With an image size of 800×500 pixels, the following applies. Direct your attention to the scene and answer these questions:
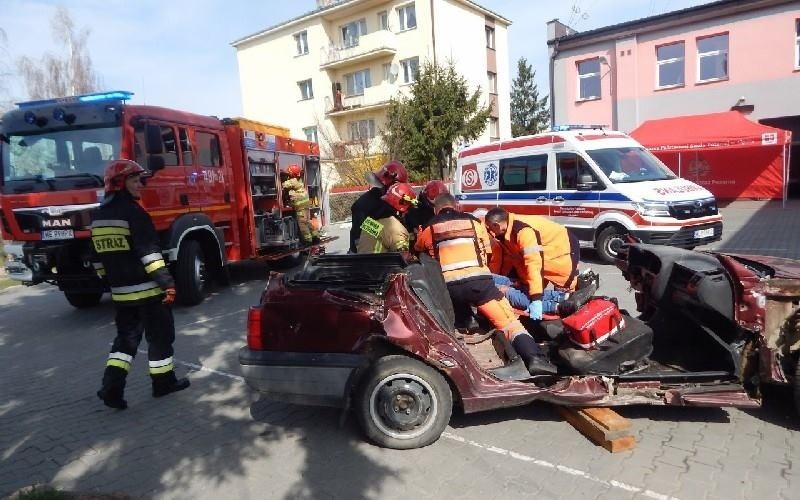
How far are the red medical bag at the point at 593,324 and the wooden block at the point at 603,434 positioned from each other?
1.57 ft

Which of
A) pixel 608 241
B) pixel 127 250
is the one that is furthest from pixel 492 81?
pixel 127 250

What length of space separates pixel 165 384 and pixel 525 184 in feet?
25.8

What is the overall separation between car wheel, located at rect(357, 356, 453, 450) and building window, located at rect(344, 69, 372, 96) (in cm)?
3047

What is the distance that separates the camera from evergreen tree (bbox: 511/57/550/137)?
4906cm

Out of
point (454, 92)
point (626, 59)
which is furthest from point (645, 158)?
point (454, 92)

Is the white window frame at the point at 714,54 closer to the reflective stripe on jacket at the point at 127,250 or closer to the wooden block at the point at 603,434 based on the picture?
the wooden block at the point at 603,434

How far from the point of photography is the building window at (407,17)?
29.9 m

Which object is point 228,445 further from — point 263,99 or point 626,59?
point 263,99

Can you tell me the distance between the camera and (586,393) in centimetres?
344

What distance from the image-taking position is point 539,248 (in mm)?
4301

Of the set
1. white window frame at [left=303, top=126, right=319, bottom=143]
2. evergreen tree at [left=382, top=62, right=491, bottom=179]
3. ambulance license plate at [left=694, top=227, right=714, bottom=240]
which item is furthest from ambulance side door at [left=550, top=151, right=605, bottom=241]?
white window frame at [left=303, top=126, right=319, bottom=143]

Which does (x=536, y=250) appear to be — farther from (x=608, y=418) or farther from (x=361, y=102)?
(x=361, y=102)

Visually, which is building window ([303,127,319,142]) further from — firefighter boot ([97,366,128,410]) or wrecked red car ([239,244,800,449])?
wrecked red car ([239,244,800,449])

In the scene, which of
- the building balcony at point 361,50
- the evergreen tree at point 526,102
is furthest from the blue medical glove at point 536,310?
the evergreen tree at point 526,102
